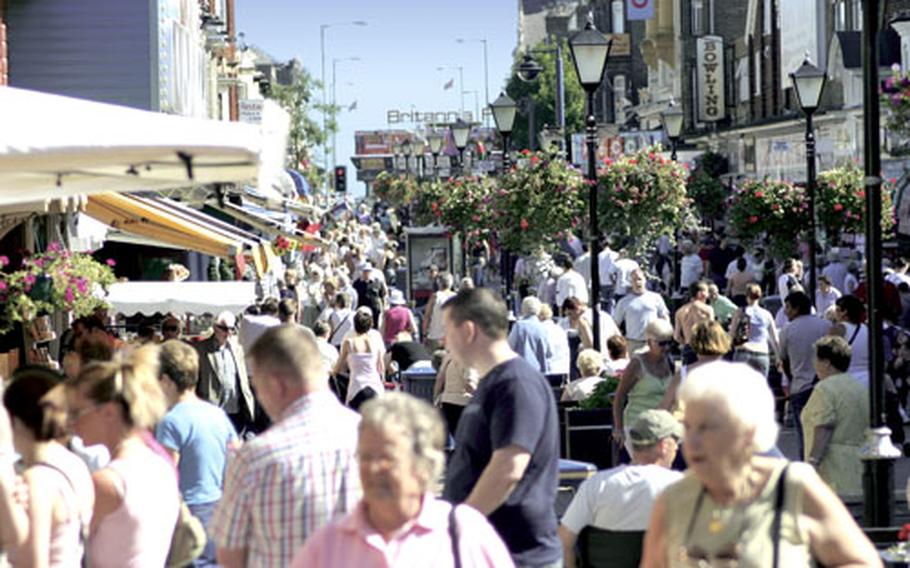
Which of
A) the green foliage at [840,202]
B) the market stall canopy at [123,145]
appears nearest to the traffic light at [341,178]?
the green foliage at [840,202]

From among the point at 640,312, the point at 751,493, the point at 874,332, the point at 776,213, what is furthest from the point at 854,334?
the point at 776,213

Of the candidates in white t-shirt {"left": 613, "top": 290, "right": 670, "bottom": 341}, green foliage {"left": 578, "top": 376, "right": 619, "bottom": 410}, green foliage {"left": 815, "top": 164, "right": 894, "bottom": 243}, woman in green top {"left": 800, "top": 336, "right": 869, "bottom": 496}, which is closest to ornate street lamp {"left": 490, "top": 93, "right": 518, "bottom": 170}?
green foliage {"left": 815, "top": 164, "right": 894, "bottom": 243}

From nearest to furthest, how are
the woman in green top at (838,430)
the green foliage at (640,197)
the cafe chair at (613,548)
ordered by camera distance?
the cafe chair at (613,548) < the woman in green top at (838,430) < the green foliage at (640,197)

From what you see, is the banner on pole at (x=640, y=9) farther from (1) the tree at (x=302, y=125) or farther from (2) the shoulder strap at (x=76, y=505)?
(2) the shoulder strap at (x=76, y=505)

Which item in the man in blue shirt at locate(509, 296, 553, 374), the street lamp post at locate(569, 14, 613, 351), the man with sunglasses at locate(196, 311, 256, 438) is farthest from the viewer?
the street lamp post at locate(569, 14, 613, 351)

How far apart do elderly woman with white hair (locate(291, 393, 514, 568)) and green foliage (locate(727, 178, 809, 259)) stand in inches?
1034

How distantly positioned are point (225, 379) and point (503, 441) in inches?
370

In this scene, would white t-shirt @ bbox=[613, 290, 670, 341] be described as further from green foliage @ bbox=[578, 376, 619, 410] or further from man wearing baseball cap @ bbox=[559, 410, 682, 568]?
man wearing baseball cap @ bbox=[559, 410, 682, 568]

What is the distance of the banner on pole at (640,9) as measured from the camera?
8300 cm

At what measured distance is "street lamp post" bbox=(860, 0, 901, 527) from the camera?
11.0m

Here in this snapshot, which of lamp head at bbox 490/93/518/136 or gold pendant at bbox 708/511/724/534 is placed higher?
lamp head at bbox 490/93/518/136

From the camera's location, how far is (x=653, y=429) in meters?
8.36

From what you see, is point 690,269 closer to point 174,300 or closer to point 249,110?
point 174,300

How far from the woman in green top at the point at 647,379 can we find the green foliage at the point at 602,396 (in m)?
1.85
